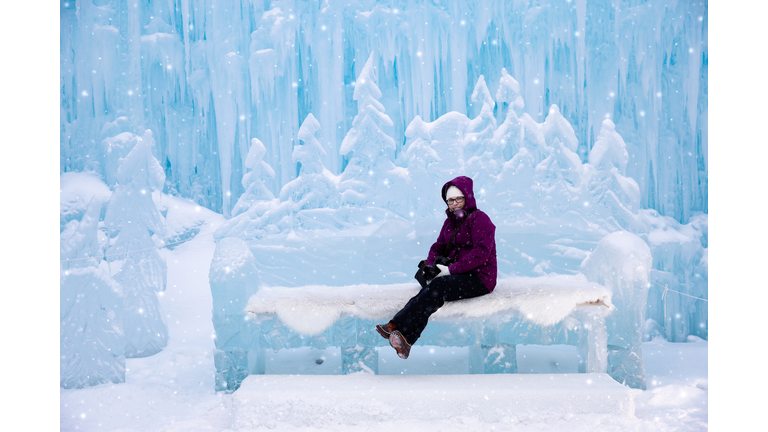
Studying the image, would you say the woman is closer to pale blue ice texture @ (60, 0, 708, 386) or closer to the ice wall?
pale blue ice texture @ (60, 0, 708, 386)

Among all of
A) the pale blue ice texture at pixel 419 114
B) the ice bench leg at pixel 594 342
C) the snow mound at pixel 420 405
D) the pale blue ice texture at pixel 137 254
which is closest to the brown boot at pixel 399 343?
the snow mound at pixel 420 405

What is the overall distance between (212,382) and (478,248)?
2.11 metres

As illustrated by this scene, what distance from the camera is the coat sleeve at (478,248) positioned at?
2.68m

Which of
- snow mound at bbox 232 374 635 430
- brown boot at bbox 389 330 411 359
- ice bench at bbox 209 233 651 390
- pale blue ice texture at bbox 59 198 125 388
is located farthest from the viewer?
pale blue ice texture at bbox 59 198 125 388

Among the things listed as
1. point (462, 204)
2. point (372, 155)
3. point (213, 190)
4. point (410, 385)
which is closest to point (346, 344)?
point (410, 385)

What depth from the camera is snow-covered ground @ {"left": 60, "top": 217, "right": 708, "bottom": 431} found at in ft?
7.88

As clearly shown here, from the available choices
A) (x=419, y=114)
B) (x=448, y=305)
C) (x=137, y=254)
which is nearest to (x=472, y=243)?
(x=448, y=305)

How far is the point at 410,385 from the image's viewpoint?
7.88 ft

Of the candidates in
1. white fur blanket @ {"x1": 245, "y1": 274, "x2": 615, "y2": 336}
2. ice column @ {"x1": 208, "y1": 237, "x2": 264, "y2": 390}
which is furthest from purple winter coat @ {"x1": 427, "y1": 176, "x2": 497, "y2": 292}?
ice column @ {"x1": 208, "y1": 237, "x2": 264, "y2": 390}

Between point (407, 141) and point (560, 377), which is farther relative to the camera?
point (407, 141)

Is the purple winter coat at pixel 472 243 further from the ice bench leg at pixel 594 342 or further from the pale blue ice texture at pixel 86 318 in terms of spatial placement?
the pale blue ice texture at pixel 86 318

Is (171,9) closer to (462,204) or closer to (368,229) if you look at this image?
(368,229)

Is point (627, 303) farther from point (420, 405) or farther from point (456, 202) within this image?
point (420, 405)

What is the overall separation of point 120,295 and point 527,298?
2.96 m
